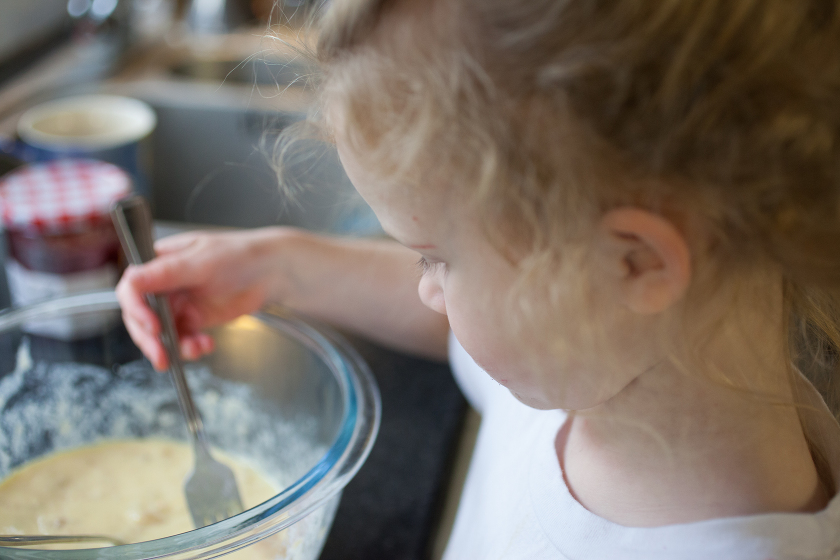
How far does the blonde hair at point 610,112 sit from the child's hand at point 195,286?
1.16 feet

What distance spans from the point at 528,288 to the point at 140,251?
42 cm

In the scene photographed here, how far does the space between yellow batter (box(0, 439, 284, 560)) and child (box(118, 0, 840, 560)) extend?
307mm

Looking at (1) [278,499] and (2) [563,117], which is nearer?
(2) [563,117]

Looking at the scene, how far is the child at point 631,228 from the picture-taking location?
0.30 meters

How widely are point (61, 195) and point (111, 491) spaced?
330 mm

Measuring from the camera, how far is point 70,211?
0.75m

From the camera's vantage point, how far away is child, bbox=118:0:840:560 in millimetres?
299

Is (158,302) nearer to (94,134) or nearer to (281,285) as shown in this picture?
(281,285)

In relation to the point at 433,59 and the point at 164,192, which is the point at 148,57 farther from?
the point at 433,59

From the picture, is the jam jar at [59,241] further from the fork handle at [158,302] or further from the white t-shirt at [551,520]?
the white t-shirt at [551,520]

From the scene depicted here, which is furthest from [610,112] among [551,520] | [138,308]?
[138,308]

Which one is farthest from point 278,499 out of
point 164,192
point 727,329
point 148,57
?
point 148,57

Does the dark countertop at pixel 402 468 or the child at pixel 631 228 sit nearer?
the child at pixel 631 228

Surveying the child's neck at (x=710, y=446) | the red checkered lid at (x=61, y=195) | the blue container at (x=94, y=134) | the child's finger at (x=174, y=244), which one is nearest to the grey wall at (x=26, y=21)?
the blue container at (x=94, y=134)
